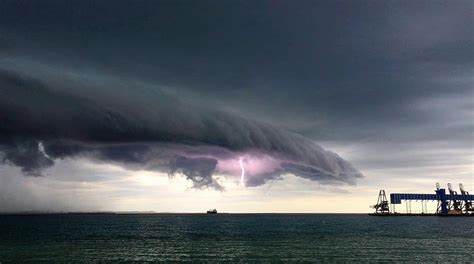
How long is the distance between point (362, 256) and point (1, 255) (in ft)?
207

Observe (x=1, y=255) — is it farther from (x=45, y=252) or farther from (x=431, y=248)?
(x=431, y=248)

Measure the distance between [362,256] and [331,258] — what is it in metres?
6.73

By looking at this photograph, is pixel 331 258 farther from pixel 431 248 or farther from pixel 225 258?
pixel 431 248

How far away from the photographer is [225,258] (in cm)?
6638

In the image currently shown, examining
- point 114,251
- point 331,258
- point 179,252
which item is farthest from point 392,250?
point 114,251

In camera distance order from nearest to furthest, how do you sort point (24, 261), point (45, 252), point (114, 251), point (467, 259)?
point (24, 261) → point (467, 259) → point (45, 252) → point (114, 251)

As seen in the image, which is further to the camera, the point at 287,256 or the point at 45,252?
the point at 45,252

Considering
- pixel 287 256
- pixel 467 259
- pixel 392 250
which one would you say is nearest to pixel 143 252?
pixel 287 256

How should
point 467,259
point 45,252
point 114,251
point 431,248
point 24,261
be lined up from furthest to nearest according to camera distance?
1. point 431,248
2. point 114,251
3. point 45,252
4. point 467,259
5. point 24,261

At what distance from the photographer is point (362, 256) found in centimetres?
6844

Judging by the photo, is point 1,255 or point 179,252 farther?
point 179,252

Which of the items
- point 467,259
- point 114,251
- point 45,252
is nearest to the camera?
point 467,259

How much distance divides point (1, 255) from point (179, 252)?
30.9 meters

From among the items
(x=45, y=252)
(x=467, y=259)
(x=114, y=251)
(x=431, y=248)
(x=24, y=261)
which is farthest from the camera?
(x=431, y=248)
